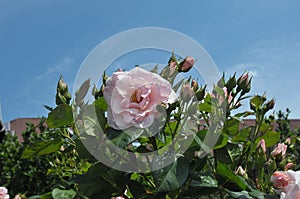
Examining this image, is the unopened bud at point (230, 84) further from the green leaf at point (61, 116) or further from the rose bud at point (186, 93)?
the green leaf at point (61, 116)

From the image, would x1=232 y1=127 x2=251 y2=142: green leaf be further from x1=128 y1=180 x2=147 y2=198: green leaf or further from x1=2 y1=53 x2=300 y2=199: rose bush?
x1=128 y1=180 x2=147 y2=198: green leaf

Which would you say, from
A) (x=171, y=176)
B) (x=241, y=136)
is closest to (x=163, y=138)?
(x=171, y=176)

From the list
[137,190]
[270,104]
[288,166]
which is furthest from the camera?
[270,104]

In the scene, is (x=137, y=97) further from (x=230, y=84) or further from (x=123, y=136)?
(x=230, y=84)

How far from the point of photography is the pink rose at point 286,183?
952 millimetres

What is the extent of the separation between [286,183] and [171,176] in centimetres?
29

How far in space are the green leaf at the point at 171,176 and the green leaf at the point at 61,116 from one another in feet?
0.70

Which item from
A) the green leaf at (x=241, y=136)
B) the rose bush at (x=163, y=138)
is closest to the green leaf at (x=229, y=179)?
the rose bush at (x=163, y=138)

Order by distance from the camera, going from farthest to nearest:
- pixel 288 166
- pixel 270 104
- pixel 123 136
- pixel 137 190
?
pixel 270 104, pixel 288 166, pixel 137 190, pixel 123 136

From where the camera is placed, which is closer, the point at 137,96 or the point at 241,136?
the point at 137,96

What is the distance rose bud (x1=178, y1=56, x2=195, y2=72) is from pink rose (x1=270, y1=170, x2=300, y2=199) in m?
0.31

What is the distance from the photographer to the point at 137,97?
35.4 inches

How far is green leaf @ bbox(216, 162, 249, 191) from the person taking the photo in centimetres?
92

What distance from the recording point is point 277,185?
992 millimetres
